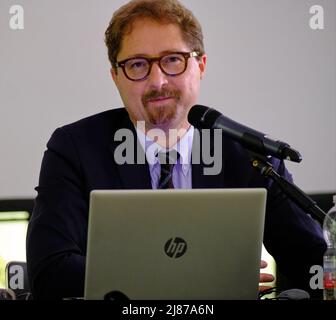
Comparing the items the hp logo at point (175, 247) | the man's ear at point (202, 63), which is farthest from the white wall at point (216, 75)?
the hp logo at point (175, 247)

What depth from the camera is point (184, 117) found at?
2744mm

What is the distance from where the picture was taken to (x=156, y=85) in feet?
8.75

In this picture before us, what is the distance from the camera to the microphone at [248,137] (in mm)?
1795

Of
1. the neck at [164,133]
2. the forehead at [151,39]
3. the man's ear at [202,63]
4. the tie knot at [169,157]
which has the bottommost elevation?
the tie knot at [169,157]

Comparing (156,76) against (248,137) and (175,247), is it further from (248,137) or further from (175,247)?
(175,247)

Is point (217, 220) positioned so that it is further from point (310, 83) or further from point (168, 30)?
point (310, 83)

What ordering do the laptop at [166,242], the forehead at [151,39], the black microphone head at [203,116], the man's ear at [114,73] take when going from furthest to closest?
the man's ear at [114,73] < the forehead at [151,39] < the black microphone head at [203,116] < the laptop at [166,242]

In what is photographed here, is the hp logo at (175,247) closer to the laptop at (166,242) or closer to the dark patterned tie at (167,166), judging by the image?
the laptop at (166,242)

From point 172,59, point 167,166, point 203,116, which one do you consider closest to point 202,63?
point 172,59

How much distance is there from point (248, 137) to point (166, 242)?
0.32 m

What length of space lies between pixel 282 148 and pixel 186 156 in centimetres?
89

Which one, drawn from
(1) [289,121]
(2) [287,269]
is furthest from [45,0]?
(2) [287,269]

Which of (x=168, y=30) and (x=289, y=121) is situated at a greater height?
(x=168, y=30)

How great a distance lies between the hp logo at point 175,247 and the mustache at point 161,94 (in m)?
1.03
